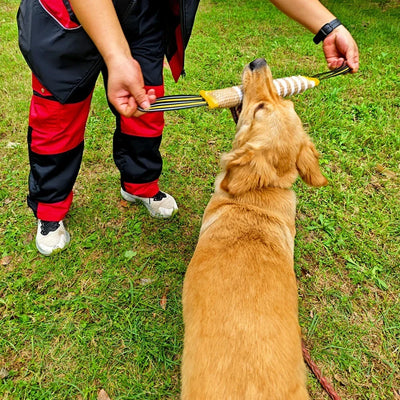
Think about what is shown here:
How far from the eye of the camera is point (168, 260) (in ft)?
9.96

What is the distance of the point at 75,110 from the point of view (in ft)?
7.55

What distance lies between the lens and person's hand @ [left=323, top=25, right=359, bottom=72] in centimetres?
239

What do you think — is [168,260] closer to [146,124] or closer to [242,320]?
[146,124]

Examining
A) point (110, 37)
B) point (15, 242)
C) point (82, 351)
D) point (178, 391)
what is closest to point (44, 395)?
point (82, 351)

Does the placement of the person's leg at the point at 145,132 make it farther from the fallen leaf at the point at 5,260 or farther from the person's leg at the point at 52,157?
the fallen leaf at the point at 5,260

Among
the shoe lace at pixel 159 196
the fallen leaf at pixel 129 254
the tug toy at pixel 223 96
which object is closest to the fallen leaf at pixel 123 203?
the shoe lace at pixel 159 196

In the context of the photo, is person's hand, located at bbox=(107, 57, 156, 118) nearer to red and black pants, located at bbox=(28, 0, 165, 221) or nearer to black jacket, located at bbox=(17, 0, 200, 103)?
black jacket, located at bbox=(17, 0, 200, 103)

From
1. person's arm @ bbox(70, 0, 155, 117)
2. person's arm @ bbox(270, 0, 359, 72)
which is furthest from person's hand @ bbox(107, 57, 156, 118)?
person's arm @ bbox(270, 0, 359, 72)

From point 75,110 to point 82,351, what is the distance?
1780mm

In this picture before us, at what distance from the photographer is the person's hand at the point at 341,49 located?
239 cm

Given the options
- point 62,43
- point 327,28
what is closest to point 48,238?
point 62,43

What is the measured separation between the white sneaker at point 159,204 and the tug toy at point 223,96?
124 centimetres

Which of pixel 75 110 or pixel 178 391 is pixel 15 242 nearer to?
pixel 75 110

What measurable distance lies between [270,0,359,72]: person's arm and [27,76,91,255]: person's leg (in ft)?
5.36
